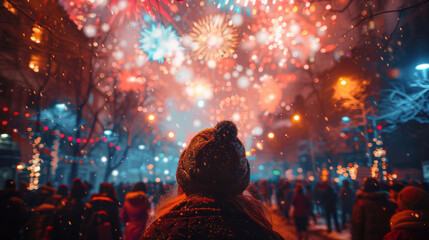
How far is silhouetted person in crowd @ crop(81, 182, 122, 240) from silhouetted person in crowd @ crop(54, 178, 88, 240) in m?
0.17

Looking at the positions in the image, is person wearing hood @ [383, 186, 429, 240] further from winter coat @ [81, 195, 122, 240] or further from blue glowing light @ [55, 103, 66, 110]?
blue glowing light @ [55, 103, 66, 110]

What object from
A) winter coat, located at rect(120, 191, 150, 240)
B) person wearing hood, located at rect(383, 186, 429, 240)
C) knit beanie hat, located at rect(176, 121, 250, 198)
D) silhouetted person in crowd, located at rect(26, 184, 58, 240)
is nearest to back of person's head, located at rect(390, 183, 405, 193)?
person wearing hood, located at rect(383, 186, 429, 240)

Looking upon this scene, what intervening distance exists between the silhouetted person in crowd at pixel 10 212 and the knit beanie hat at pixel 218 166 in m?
5.83

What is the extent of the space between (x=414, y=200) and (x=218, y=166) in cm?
327

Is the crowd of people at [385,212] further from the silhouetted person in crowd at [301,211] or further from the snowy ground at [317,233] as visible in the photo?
the snowy ground at [317,233]

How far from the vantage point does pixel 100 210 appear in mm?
4730

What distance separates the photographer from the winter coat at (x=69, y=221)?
4566 millimetres

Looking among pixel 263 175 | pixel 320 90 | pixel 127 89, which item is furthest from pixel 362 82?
pixel 263 175

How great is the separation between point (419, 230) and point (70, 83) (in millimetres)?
16070

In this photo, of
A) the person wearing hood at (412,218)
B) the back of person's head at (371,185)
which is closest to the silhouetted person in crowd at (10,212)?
the person wearing hood at (412,218)

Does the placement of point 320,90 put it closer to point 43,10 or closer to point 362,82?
point 362,82

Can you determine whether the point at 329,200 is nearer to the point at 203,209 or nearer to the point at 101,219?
the point at 101,219

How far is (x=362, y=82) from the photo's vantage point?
1348 cm

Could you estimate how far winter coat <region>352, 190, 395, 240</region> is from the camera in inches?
173
